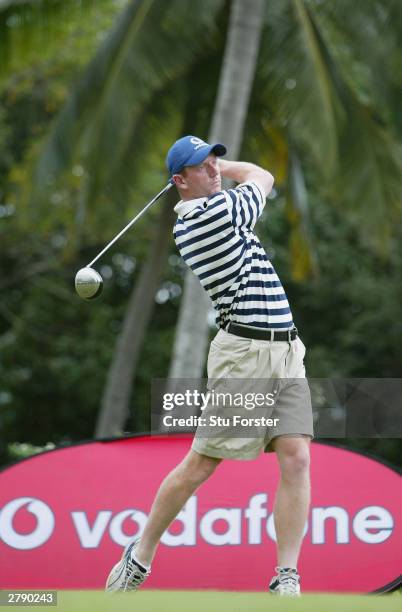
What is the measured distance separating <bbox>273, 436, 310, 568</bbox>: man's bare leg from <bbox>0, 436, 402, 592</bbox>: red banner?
2.98 feet

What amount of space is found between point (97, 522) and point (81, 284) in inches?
55.1

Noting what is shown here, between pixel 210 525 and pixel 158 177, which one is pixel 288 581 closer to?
pixel 210 525

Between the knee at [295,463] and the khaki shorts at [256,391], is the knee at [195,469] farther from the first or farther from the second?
the knee at [295,463]

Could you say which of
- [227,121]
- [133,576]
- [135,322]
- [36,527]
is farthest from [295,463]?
[135,322]

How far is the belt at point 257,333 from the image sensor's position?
448 cm

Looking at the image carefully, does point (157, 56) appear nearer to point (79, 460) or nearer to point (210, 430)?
point (79, 460)

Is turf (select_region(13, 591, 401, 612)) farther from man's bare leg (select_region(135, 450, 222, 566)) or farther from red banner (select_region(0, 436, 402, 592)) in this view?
red banner (select_region(0, 436, 402, 592))

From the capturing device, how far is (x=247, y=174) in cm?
479

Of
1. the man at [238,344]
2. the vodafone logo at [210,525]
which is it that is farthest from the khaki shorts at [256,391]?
the vodafone logo at [210,525]

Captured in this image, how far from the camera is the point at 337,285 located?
22047 mm

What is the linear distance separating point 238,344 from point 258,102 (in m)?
9.63

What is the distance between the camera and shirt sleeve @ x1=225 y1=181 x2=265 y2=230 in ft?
14.4

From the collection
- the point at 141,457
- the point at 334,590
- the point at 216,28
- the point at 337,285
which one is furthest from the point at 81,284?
the point at 337,285

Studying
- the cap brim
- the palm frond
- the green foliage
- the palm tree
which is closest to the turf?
the cap brim
